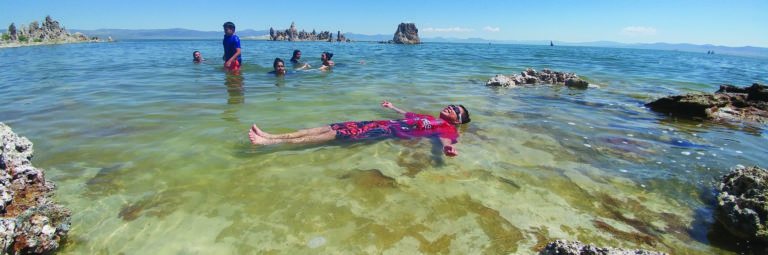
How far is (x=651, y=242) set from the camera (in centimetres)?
276

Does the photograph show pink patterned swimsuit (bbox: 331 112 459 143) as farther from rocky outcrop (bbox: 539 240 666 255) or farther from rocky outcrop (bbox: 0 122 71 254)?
rocky outcrop (bbox: 0 122 71 254)

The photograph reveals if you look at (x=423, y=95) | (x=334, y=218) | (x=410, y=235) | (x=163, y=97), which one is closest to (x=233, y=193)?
(x=334, y=218)

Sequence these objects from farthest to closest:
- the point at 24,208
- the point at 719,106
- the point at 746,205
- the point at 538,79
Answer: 1. the point at 538,79
2. the point at 719,106
3. the point at 746,205
4. the point at 24,208

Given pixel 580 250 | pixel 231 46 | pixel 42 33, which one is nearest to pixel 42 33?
pixel 42 33

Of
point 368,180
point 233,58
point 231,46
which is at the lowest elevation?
point 368,180

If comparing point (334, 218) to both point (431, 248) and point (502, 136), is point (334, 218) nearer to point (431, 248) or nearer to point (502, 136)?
point (431, 248)

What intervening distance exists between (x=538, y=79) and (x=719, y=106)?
5.34 m

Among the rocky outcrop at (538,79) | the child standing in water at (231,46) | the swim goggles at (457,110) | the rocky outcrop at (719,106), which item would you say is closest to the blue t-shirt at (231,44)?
the child standing in water at (231,46)

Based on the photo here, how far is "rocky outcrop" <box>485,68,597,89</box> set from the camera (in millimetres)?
11344

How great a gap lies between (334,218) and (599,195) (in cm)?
289

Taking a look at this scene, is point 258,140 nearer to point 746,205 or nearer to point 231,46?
point 746,205

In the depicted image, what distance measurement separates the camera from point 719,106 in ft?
25.6

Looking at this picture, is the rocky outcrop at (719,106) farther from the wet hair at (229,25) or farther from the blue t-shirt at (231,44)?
the blue t-shirt at (231,44)

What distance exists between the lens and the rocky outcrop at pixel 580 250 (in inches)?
84.4
